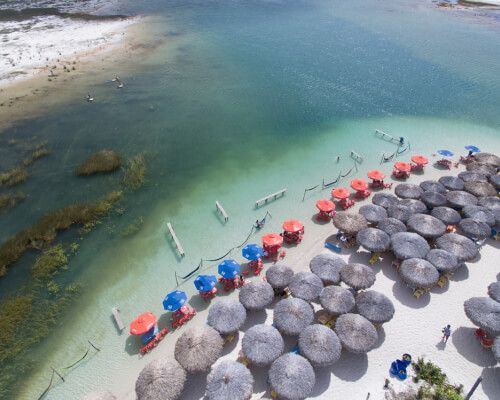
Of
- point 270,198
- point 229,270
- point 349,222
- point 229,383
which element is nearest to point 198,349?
point 229,383

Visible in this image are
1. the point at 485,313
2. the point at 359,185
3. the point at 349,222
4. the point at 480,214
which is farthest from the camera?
the point at 359,185

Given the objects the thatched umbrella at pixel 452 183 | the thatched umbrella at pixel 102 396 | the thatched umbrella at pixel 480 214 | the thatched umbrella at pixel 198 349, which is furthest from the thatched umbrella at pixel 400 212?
the thatched umbrella at pixel 102 396

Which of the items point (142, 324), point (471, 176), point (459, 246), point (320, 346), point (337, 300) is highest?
point (320, 346)

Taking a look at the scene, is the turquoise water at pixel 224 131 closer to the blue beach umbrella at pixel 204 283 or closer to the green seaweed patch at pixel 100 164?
the green seaweed patch at pixel 100 164

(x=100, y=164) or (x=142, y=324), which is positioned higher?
(x=100, y=164)

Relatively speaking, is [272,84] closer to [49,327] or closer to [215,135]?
[215,135]

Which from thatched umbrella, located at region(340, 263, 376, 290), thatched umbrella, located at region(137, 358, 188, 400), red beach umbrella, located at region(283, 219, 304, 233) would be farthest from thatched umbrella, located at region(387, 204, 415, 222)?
thatched umbrella, located at region(137, 358, 188, 400)

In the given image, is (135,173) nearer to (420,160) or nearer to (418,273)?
(418,273)
